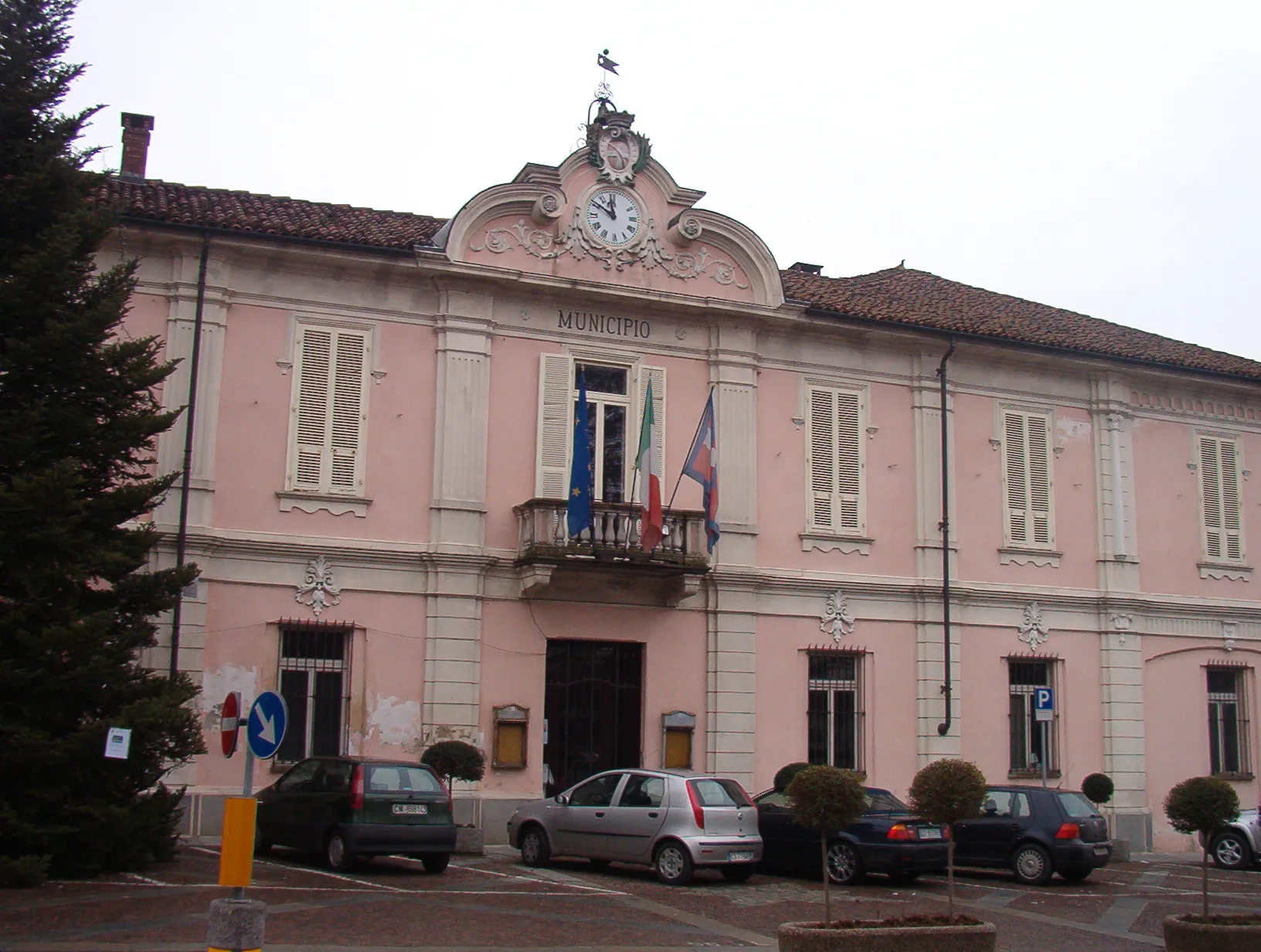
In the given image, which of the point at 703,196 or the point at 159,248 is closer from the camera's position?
the point at 159,248

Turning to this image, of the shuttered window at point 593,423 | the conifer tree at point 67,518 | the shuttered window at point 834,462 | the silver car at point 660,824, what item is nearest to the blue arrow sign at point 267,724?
the conifer tree at point 67,518

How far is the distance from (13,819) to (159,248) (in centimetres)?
945

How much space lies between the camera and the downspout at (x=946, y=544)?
2448 centimetres

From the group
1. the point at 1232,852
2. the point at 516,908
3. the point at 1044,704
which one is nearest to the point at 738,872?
the point at 516,908

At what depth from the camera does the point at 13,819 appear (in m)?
14.7

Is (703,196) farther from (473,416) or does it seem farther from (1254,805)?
(1254,805)

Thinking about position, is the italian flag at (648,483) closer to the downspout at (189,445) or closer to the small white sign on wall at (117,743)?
the downspout at (189,445)

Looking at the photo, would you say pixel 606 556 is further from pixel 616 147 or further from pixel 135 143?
pixel 135 143

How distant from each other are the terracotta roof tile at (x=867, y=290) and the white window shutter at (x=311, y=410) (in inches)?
64.3

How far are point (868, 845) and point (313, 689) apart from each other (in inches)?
336

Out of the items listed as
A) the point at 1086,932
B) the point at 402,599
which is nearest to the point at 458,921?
the point at 1086,932

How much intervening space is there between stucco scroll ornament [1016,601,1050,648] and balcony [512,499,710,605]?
6.74 m

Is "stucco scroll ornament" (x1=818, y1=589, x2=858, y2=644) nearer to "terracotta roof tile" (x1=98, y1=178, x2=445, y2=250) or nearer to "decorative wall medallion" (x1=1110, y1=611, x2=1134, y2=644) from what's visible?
"decorative wall medallion" (x1=1110, y1=611, x2=1134, y2=644)

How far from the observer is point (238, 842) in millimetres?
10531
